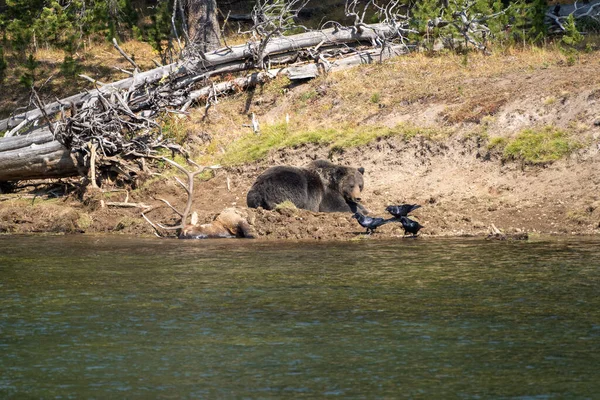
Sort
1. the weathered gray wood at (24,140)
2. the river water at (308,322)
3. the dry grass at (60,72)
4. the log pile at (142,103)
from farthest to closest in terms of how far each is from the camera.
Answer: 1. the dry grass at (60,72)
2. the weathered gray wood at (24,140)
3. the log pile at (142,103)
4. the river water at (308,322)

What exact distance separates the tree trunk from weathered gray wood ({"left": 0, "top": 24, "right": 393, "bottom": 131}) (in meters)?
1.00

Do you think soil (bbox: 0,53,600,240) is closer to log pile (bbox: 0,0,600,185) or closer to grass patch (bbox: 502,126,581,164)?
grass patch (bbox: 502,126,581,164)

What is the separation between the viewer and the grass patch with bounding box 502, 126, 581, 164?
1524 cm

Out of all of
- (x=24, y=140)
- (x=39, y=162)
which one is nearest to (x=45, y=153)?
(x=39, y=162)

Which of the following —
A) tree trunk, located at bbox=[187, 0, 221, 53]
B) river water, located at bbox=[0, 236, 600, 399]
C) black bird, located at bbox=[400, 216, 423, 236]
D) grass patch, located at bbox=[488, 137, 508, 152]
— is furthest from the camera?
tree trunk, located at bbox=[187, 0, 221, 53]

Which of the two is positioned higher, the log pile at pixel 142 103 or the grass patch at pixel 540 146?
the log pile at pixel 142 103

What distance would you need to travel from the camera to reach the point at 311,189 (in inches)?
592

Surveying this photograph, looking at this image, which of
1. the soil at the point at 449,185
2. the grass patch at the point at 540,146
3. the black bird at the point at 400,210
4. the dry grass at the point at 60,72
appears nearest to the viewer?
the black bird at the point at 400,210

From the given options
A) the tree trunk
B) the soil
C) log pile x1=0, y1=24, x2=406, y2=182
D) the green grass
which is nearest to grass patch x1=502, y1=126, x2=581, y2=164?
the soil

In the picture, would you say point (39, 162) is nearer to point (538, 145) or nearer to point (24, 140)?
point (24, 140)

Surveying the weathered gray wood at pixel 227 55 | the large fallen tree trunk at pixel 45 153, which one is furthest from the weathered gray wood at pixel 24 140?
the weathered gray wood at pixel 227 55

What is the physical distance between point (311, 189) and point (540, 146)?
159 inches

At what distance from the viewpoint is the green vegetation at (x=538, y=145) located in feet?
50.0

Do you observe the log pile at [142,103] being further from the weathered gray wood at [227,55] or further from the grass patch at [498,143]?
the grass patch at [498,143]
